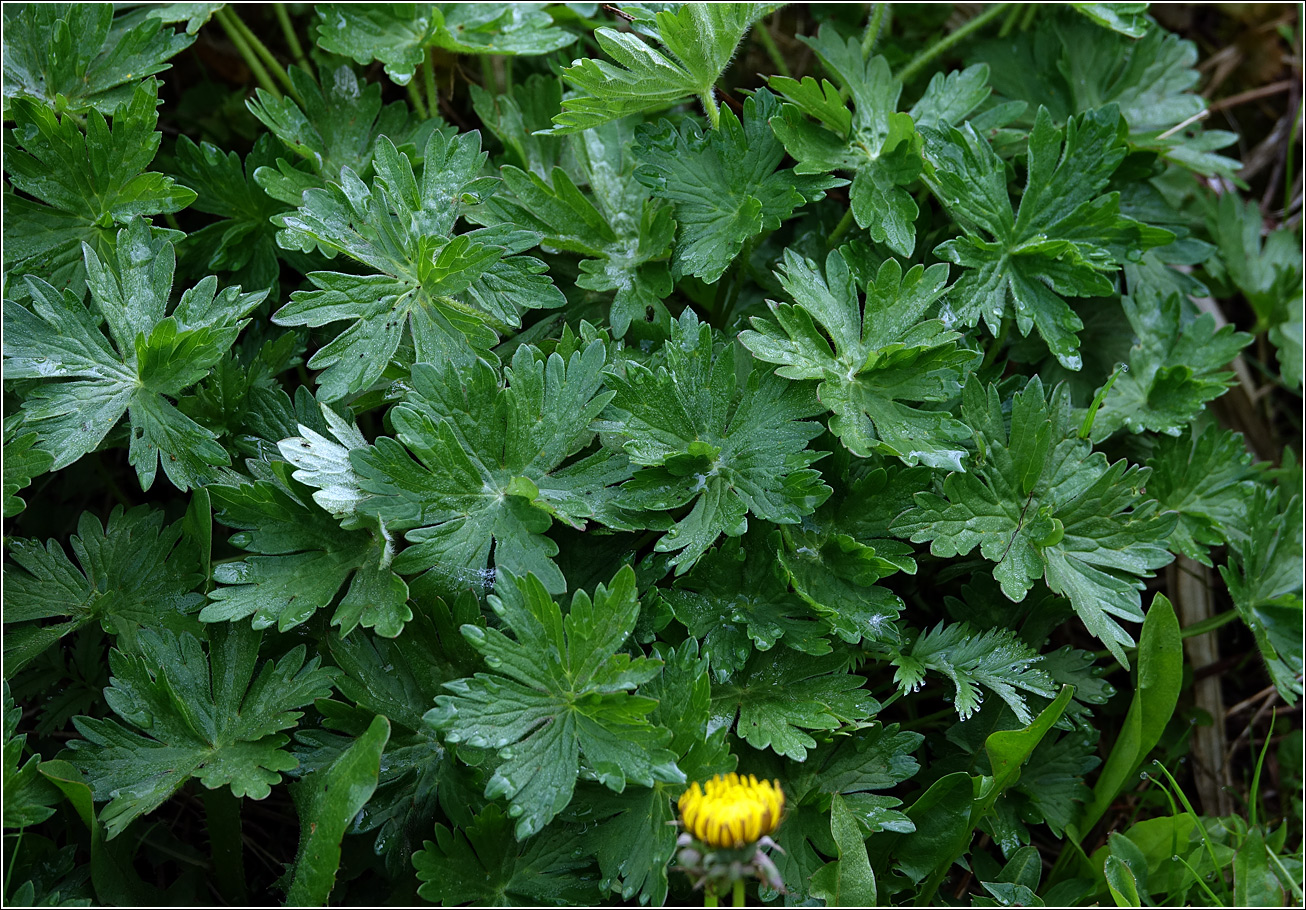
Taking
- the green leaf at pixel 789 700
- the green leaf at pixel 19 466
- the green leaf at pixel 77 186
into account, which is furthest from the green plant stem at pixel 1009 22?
the green leaf at pixel 19 466

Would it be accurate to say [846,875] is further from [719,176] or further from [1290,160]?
[1290,160]

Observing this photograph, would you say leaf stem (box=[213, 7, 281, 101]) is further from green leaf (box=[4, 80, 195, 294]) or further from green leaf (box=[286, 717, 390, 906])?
green leaf (box=[286, 717, 390, 906])

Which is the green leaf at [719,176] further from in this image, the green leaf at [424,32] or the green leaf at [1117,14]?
the green leaf at [1117,14]

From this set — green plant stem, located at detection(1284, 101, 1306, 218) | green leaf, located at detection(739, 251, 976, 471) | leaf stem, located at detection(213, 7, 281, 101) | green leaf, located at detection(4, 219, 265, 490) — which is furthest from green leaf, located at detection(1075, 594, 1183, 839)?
leaf stem, located at detection(213, 7, 281, 101)

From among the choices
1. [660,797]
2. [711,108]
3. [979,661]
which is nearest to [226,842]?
[660,797]

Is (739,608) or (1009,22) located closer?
(739,608)

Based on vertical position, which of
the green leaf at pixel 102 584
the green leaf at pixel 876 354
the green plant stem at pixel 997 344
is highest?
the green leaf at pixel 876 354

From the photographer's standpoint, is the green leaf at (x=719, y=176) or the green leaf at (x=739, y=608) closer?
the green leaf at (x=739, y=608)
